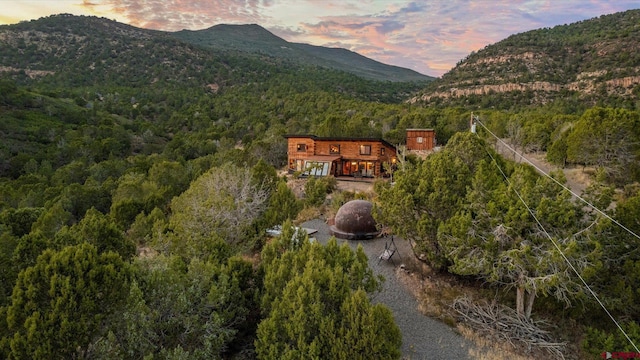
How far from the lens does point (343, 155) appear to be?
42906mm

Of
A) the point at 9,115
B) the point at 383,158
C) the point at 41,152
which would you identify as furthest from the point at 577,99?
the point at 9,115

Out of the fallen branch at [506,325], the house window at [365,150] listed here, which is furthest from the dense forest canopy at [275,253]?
the house window at [365,150]

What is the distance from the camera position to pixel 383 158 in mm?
42750

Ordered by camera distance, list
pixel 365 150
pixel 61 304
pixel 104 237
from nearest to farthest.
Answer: pixel 61 304 < pixel 104 237 < pixel 365 150

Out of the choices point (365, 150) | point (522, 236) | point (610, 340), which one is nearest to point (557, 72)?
point (365, 150)

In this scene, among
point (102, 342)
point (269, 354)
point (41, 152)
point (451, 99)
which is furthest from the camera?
point (451, 99)

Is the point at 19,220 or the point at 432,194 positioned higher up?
the point at 432,194

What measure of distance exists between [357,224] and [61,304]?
1433 cm

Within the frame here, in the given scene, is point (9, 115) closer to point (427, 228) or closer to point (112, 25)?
point (427, 228)

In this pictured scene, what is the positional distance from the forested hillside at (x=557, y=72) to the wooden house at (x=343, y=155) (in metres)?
38.5

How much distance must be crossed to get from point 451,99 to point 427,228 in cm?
7559

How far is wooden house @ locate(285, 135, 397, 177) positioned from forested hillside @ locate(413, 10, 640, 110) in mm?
38492

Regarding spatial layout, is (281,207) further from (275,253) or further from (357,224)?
(275,253)

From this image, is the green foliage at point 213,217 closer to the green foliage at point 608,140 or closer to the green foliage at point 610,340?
the green foliage at point 610,340
